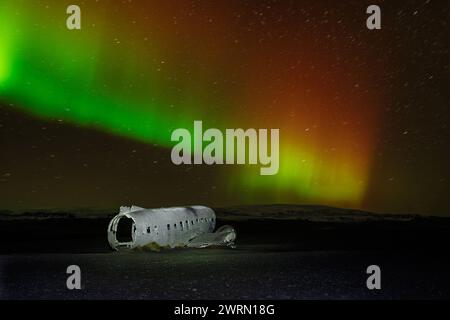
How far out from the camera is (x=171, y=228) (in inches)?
2963

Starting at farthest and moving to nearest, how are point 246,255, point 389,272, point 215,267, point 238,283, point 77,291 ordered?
1. point 246,255
2. point 389,272
3. point 215,267
4. point 238,283
5. point 77,291

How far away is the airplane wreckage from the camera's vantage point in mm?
69250

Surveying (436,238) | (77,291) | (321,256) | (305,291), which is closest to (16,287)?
(77,291)

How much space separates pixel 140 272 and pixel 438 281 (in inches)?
1286

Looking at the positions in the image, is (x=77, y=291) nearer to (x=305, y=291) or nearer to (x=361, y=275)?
(x=305, y=291)

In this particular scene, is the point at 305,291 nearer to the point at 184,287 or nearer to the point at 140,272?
the point at 184,287

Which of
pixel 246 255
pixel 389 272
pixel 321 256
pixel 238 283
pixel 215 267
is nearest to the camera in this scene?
pixel 238 283

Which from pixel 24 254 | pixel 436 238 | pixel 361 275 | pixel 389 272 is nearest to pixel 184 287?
pixel 361 275

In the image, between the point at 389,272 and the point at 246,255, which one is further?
the point at 246,255

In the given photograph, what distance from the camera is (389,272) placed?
265 ft

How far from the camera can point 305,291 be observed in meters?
60.8

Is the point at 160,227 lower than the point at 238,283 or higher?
higher

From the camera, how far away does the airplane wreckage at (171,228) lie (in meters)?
69.2

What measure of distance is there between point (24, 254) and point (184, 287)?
195 feet
